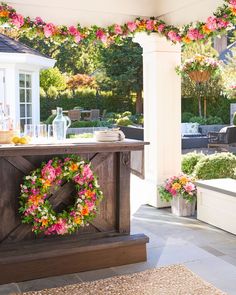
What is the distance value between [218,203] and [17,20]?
3.11m

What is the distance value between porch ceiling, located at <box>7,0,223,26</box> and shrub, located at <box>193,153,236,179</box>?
6.42 ft

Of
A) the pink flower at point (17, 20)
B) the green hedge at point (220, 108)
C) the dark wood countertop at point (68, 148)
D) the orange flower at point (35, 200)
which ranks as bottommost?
the orange flower at point (35, 200)

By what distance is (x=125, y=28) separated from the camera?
5.89 metres

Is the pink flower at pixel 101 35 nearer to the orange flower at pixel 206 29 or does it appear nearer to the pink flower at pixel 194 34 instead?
the pink flower at pixel 194 34

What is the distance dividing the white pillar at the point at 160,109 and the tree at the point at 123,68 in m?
16.1

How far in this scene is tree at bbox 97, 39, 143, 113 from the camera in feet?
74.7

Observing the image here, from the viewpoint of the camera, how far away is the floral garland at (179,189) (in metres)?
6.03

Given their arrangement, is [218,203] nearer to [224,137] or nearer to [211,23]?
[211,23]

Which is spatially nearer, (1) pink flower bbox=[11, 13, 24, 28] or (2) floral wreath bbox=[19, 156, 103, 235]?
(2) floral wreath bbox=[19, 156, 103, 235]

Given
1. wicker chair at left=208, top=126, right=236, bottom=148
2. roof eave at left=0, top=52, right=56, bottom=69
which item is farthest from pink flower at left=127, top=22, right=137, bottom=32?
wicker chair at left=208, top=126, right=236, bottom=148

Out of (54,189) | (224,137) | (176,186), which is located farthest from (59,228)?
(224,137)

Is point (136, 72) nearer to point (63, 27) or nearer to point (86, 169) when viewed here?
point (63, 27)

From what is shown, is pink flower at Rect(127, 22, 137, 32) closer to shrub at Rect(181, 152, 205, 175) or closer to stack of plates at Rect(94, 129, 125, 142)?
stack of plates at Rect(94, 129, 125, 142)

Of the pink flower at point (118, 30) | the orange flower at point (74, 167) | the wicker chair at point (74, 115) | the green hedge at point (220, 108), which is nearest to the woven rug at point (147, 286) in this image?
the orange flower at point (74, 167)
